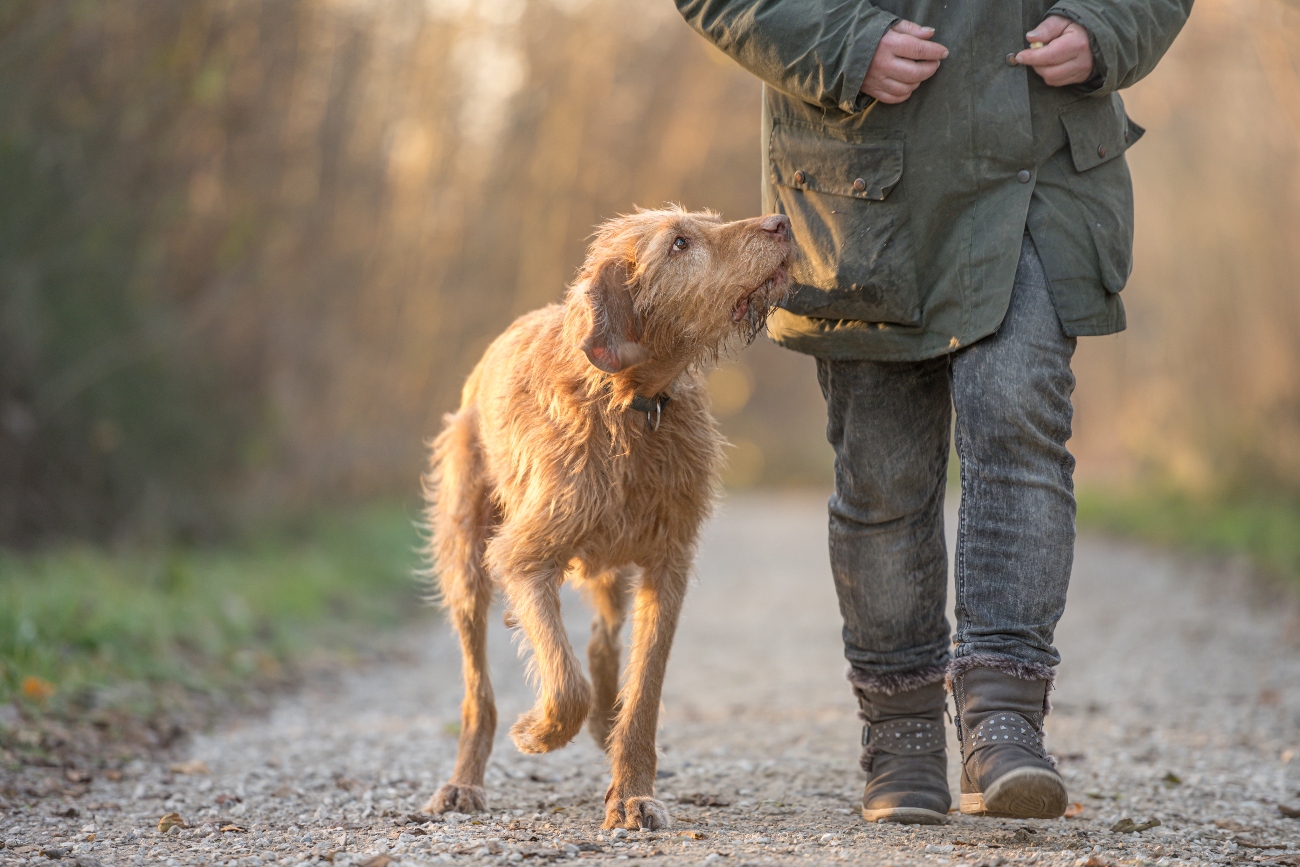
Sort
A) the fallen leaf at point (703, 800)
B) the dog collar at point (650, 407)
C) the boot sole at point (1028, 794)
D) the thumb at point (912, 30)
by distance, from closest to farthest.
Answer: the boot sole at point (1028, 794)
the thumb at point (912, 30)
the dog collar at point (650, 407)
the fallen leaf at point (703, 800)

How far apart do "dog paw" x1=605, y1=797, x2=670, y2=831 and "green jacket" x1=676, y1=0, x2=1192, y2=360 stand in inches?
53.0

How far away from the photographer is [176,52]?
311 inches

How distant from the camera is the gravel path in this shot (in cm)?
316

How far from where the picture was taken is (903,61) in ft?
10.5

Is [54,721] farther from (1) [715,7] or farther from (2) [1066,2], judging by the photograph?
(2) [1066,2]

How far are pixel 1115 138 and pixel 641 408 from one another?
145cm

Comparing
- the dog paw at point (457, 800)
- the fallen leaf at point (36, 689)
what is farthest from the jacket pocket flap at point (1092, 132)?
the fallen leaf at point (36, 689)

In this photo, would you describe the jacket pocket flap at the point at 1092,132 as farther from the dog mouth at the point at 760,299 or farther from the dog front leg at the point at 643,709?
the dog front leg at the point at 643,709

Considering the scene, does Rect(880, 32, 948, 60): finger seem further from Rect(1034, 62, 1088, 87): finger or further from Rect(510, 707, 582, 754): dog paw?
Rect(510, 707, 582, 754): dog paw

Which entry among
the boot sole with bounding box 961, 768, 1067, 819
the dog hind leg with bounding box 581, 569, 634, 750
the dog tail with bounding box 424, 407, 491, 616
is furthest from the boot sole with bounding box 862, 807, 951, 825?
the dog tail with bounding box 424, 407, 491, 616

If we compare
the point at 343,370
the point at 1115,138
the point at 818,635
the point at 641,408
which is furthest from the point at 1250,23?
the point at 343,370

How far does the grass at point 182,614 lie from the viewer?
5367 mm

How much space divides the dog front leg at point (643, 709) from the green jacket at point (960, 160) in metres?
0.93

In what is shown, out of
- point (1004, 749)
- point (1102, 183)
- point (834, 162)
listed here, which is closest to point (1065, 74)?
point (1102, 183)
